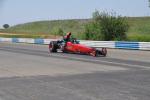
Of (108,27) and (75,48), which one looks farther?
(108,27)

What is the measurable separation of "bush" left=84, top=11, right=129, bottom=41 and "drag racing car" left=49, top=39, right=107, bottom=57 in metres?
19.4

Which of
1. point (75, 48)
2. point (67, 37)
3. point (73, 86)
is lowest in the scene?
point (73, 86)

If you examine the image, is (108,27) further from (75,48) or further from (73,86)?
(73,86)

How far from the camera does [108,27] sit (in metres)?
48.7

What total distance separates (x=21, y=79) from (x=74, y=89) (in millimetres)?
2884

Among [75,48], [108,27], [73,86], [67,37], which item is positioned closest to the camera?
[73,86]

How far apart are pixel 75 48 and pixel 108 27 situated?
22606 mm

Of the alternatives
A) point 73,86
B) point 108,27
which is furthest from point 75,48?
point 108,27

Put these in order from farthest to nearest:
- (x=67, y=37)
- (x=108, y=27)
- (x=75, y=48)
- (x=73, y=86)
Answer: (x=108, y=27)
(x=67, y=37)
(x=75, y=48)
(x=73, y=86)

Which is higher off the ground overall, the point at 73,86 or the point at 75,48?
the point at 75,48

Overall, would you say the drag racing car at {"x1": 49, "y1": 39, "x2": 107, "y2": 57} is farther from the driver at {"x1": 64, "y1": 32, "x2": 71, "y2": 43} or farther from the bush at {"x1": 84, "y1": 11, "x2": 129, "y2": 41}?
the bush at {"x1": 84, "y1": 11, "x2": 129, "y2": 41}

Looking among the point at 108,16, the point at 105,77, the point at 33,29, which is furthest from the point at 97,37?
the point at 33,29

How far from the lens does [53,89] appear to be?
10656 mm

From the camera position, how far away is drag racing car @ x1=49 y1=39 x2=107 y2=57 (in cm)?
2492
